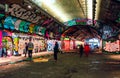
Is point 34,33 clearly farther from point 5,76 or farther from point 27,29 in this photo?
point 5,76

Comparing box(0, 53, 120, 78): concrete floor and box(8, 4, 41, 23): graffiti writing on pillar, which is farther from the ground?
box(8, 4, 41, 23): graffiti writing on pillar

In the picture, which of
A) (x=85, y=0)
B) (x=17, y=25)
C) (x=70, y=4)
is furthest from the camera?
(x=17, y=25)

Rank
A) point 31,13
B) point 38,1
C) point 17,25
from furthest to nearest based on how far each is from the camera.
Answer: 1. point 17,25
2. point 31,13
3. point 38,1

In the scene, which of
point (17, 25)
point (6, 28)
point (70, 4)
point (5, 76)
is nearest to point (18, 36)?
point (17, 25)

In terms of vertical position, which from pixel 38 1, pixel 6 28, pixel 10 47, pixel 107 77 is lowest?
pixel 107 77

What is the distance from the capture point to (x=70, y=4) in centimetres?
3075

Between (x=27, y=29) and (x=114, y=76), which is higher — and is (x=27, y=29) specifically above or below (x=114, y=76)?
above

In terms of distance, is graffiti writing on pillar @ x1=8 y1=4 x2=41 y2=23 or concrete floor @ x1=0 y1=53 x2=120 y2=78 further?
graffiti writing on pillar @ x1=8 y1=4 x2=41 y2=23

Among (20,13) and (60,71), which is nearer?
(60,71)

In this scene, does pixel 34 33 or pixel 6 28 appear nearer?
pixel 6 28

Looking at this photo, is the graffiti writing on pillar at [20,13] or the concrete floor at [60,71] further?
the graffiti writing on pillar at [20,13]

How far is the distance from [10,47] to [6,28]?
3.01m

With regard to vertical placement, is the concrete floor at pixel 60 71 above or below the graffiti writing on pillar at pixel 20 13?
below

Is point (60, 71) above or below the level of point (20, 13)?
below
